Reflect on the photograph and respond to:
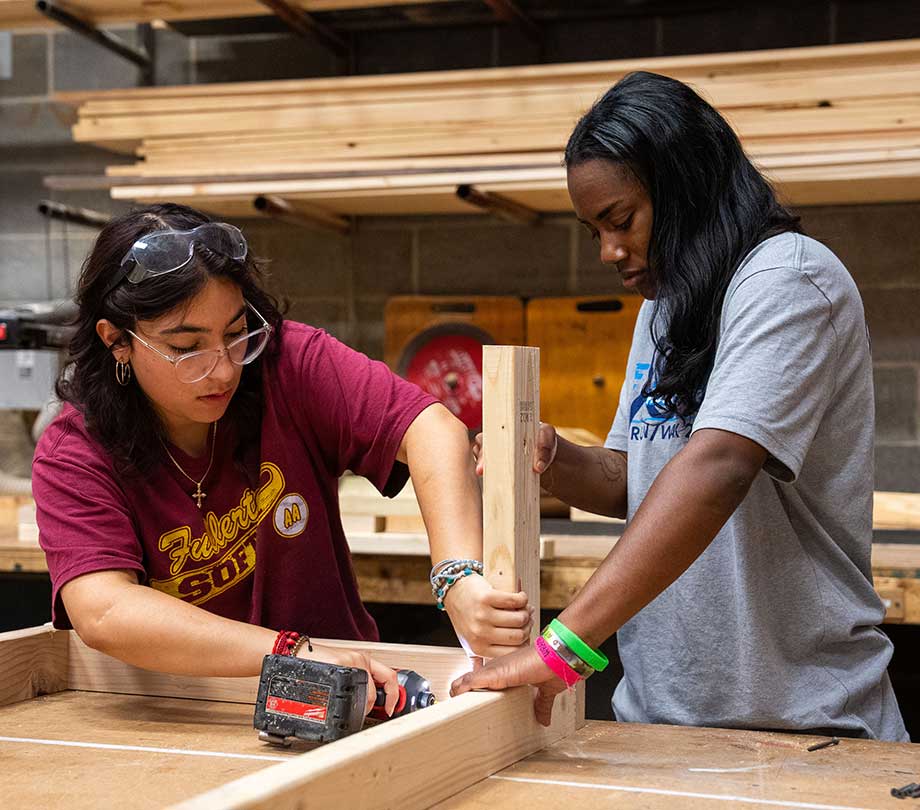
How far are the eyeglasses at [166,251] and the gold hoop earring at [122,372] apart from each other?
113 mm

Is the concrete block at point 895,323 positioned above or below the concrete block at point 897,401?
above

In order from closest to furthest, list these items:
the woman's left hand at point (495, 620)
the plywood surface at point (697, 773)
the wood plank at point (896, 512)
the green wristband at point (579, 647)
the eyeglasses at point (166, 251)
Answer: the plywood surface at point (697, 773) → the green wristband at point (579, 647) → the woman's left hand at point (495, 620) → the eyeglasses at point (166, 251) → the wood plank at point (896, 512)

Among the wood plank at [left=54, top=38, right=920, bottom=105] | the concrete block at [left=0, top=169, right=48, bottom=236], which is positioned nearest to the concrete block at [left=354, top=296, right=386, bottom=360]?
the wood plank at [left=54, top=38, right=920, bottom=105]

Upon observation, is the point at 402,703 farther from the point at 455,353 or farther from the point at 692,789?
the point at 455,353

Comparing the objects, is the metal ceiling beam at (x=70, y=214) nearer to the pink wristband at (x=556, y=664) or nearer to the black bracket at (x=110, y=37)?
the black bracket at (x=110, y=37)

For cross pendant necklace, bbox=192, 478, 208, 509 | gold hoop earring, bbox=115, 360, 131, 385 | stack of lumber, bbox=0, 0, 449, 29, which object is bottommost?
cross pendant necklace, bbox=192, 478, 208, 509

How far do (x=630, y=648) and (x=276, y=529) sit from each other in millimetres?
542

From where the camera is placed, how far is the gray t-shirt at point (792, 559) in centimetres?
139

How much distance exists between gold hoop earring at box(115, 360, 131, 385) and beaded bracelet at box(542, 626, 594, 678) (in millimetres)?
786

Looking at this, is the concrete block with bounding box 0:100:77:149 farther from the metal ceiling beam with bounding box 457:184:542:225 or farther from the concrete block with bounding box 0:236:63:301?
the metal ceiling beam with bounding box 457:184:542:225

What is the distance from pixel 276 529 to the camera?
1.73 metres

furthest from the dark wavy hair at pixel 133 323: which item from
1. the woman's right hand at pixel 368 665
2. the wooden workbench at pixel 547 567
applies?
the wooden workbench at pixel 547 567

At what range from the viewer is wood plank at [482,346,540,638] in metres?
1.43

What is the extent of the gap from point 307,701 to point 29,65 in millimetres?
3647
